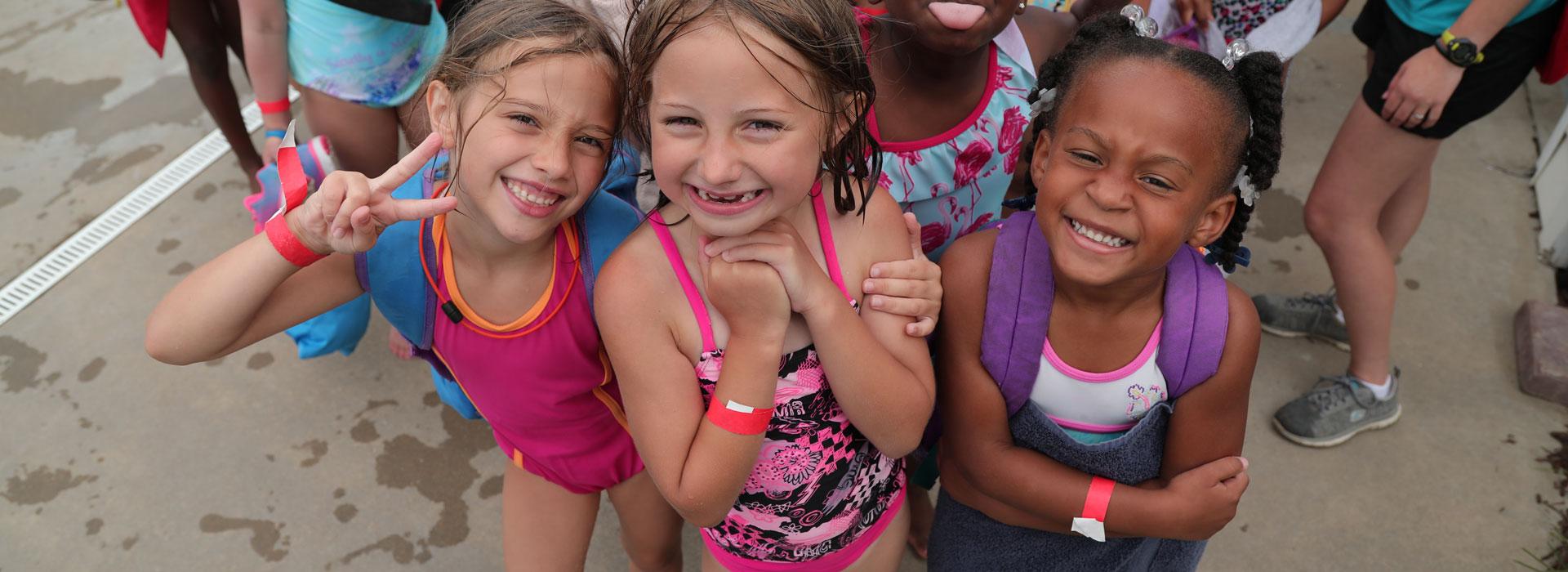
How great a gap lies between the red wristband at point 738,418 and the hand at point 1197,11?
57.5 inches

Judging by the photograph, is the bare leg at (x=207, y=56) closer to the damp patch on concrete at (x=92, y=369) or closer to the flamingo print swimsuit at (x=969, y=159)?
the damp patch on concrete at (x=92, y=369)

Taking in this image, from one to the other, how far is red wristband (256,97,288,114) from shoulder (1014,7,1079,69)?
1669 mm

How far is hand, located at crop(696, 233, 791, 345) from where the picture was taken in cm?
A: 119

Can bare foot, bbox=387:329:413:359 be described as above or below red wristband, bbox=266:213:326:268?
below

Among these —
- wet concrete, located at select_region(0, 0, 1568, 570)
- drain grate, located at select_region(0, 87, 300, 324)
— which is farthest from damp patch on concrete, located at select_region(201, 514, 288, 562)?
drain grate, located at select_region(0, 87, 300, 324)

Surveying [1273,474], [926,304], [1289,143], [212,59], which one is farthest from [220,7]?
[1289,143]

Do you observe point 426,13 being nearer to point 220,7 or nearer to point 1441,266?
point 220,7

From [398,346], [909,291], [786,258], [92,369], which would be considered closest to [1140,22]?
[909,291]

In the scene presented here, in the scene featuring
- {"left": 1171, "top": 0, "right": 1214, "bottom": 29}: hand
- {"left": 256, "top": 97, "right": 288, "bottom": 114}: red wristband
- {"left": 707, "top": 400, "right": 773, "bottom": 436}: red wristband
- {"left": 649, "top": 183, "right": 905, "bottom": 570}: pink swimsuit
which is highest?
{"left": 1171, "top": 0, "right": 1214, "bottom": 29}: hand

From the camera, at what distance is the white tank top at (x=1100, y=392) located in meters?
1.35

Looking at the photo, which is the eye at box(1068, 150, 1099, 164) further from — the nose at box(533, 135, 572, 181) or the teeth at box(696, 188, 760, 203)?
the nose at box(533, 135, 572, 181)

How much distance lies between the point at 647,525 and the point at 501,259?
0.59 meters

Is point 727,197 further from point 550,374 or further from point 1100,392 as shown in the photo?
point 1100,392

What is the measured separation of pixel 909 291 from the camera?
131 centimetres
